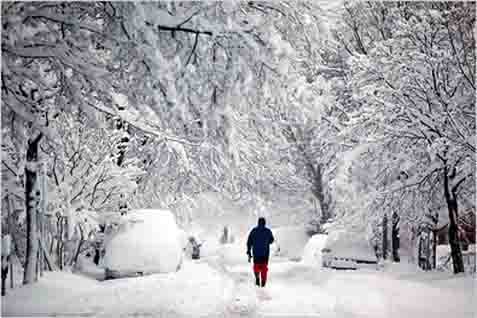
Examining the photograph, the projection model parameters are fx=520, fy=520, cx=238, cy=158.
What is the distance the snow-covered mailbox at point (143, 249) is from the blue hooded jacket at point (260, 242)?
1988 millimetres

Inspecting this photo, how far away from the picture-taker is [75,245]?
15617 millimetres

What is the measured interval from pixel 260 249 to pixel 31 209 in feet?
17.0

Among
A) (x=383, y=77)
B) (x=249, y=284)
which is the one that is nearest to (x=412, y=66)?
(x=383, y=77)

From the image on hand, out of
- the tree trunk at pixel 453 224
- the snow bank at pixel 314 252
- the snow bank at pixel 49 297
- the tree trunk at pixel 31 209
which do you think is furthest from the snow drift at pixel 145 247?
the snow bank at pixel 314 252

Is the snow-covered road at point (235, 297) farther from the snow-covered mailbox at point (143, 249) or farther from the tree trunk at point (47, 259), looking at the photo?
the tree trunk at point (47, 259)

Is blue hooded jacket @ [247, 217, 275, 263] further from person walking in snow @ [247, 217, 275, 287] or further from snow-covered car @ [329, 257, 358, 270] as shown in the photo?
snow-covered car @ [329, 257, 358, 270]

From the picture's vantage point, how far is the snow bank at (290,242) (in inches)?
1304

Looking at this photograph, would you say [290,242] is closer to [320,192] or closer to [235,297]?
[320,192]

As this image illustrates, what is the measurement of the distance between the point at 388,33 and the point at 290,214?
20.5 metres

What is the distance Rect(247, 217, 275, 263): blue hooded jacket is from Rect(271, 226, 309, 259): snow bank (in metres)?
20.3

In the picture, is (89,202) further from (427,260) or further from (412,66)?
(427,260)

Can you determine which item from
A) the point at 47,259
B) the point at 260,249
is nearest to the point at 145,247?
the point at 47,259

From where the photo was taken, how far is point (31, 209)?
1076cm

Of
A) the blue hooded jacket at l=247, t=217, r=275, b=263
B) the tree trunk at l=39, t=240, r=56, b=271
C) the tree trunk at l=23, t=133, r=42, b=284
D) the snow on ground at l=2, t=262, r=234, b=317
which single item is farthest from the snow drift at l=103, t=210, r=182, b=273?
the tree trunk at l=23, t=133, r=42, b=284
